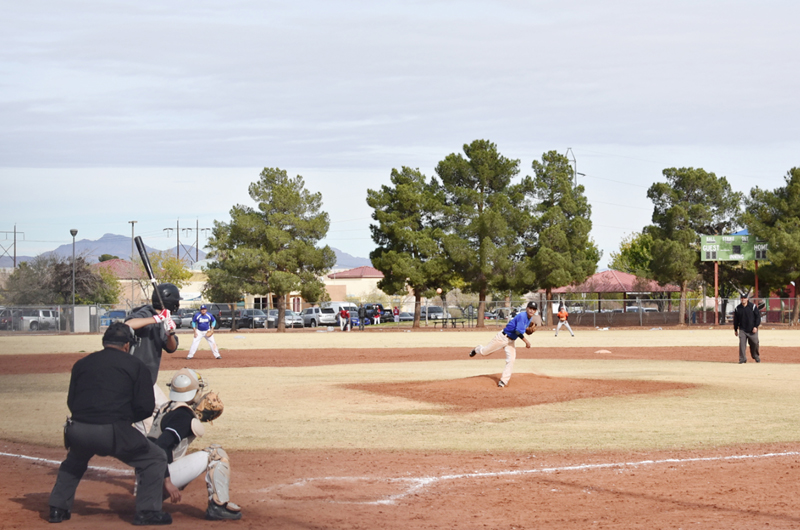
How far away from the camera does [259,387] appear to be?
18.4m

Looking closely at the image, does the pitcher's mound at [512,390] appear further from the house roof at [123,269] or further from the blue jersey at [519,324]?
the house roof at [123,269]

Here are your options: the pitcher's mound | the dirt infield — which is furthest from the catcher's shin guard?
the pitcher's mound

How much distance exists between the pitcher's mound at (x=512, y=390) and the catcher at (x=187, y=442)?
7696 millimetres

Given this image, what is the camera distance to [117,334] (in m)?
6.54

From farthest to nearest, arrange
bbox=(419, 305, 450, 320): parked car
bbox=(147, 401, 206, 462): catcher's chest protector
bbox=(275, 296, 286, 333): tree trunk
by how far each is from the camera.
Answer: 1. bbox=(419, 305, 450, 320): parked car
2. bbox=(275, 296, 286, 333): tree trunk
3. bbox=(147, 401, 206, 462): catcher's chest protector

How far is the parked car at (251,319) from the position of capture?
62.2 m

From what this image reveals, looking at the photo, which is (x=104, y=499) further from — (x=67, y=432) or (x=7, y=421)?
(x=7, y=421)

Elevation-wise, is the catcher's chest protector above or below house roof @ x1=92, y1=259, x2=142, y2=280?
below

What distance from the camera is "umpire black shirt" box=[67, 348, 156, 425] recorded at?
6.26 meters

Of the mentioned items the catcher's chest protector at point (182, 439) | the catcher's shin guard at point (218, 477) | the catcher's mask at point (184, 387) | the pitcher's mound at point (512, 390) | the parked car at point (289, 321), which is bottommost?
the parked car at point (289, 321)

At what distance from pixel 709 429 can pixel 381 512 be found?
6.45 meters

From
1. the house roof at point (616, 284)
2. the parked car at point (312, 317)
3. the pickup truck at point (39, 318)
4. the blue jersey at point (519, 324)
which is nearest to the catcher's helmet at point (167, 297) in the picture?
the blue jersey at point (519, 324)

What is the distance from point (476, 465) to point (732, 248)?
179ft

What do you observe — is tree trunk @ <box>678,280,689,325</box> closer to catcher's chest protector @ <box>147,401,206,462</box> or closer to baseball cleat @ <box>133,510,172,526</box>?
catcher's chest protector @ <box>147,401,206,462</box>
